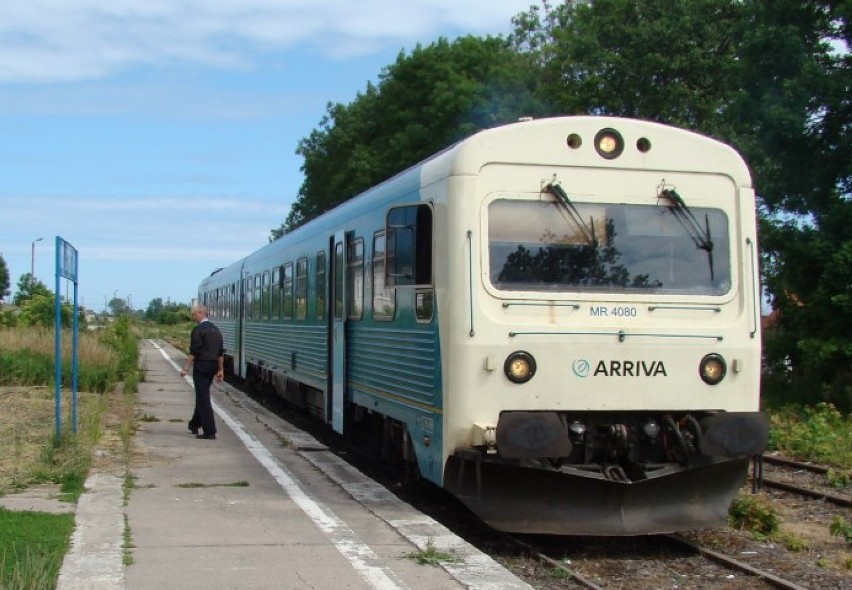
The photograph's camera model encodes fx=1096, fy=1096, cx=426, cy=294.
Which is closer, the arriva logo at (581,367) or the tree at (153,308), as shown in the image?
the arriva logo at (581,367)

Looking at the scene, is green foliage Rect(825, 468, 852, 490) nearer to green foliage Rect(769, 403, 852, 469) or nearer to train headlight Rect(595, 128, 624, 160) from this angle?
green foliage Rect(769, 403, 852, 469)

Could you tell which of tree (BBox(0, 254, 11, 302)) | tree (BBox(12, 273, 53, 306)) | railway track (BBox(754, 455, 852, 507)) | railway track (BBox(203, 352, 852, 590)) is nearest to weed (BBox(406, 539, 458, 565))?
railway track (BBox(203, 352, 852, 590))

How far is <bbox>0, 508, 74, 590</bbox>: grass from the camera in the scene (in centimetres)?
572

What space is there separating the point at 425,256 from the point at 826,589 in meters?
3.56

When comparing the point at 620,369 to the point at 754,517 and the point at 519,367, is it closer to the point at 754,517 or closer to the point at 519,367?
the point at 519,367

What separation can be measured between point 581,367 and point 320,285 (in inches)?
249

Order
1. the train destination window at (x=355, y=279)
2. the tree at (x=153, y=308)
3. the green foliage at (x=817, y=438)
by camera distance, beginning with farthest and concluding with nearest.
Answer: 1. the tree at (x=153, y=308)
2. the green foliage at (x=817, y=438)
3. the train destination window at (x=355, y=279)

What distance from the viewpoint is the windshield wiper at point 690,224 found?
8.25 meters

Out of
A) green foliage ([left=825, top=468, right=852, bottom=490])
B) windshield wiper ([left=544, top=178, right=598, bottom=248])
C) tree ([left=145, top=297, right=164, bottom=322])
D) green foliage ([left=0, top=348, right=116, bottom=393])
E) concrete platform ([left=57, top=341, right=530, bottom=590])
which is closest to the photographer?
concrete platform ([left=57, top=341, right=530, bottom=590])

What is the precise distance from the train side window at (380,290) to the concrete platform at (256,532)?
153 centimetres

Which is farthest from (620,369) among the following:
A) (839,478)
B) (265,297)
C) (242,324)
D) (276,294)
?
(242,324)

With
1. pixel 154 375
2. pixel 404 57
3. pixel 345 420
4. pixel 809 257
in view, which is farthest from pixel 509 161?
pixel 404 57

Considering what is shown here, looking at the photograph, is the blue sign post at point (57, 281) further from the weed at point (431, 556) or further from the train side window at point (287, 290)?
the weed at point (431, 556)

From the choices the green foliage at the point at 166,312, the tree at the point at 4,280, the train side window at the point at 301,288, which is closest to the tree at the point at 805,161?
the train side window at the point at 301,288
